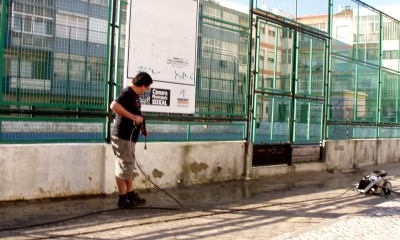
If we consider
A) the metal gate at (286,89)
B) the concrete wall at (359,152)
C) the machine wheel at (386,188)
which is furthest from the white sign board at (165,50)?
the concrete wall at (359,152)

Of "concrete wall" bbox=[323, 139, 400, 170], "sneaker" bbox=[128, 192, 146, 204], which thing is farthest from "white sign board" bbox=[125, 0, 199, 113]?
"concrete wall" bbox=[323, 139, 400, 170]

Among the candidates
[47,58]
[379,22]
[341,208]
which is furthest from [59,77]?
[379,22]

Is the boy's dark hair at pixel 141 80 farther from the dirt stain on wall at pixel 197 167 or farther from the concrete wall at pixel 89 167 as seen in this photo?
the dirt stain on wall at pixel 197 167

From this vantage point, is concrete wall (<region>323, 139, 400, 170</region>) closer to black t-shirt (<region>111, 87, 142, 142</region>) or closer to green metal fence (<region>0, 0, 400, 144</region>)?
green metal fence (<region>0, 0, 400, 144</region>)

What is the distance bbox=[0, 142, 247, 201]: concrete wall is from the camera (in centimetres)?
619

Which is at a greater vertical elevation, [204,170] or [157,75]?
[157,75]

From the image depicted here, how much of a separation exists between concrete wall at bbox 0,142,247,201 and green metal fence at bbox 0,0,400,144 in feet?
0.65

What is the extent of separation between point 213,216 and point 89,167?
2133 mm

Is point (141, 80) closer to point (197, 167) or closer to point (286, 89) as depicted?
point (197, 167)

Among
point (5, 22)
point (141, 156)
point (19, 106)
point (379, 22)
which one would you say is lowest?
point (141, 156)

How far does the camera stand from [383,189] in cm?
869

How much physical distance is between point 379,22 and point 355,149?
199 inches

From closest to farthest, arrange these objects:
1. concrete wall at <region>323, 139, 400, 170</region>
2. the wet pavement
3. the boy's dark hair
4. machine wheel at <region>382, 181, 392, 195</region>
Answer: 1. the wet pavement
2. the boy's dark hair
3. machine wheel at <region>382, 181, 392, 195</region>
4. concrete wall at <region>323, 139, 400, 170</region>

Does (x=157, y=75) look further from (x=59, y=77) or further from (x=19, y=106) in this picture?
(x=19, y=106)
